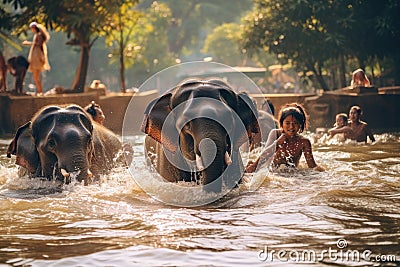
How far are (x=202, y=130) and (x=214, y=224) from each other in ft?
3.91

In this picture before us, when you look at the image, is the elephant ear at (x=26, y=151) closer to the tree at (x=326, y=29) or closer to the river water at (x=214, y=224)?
the river water at (x=214, y=224)

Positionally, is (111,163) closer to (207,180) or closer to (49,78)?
(207,180)

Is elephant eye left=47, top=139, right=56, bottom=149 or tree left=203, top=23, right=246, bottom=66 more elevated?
tree left=203, top=23, right=246, bottom=66

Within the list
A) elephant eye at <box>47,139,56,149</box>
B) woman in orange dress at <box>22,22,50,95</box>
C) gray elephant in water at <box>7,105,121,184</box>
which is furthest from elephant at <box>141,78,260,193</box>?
woman in orange dress at <box>22,22,50,95</box>

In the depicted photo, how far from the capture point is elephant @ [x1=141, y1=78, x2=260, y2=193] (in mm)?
6945

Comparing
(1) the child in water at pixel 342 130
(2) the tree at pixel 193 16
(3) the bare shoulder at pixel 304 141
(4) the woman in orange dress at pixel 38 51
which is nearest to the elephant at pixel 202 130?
(3) the bare shoulder at pixel 304 141

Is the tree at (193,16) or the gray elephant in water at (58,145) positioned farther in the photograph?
the tree at (193,16)

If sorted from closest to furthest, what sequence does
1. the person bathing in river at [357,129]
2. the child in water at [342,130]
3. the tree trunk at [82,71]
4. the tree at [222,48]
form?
1. the person bathing in river at [357,129]
2. the child in water at [342,130]
3. the tree trunk at [82,71]
4. the tree at [222,48]

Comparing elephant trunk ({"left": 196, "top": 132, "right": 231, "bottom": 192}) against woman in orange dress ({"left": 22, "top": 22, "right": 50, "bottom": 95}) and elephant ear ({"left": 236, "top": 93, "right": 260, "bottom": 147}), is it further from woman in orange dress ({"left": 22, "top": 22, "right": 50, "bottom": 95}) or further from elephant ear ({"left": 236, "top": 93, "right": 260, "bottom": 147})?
woman in orange dress ({"left": 22, "top": 22, "right": 50, "bottom": 95})

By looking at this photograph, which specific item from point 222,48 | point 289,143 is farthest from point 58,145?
point 222,48

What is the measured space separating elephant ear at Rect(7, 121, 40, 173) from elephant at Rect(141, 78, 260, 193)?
133 cm

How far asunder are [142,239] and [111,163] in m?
4.59

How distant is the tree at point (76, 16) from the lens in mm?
20031

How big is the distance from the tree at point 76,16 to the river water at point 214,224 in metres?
11.7
